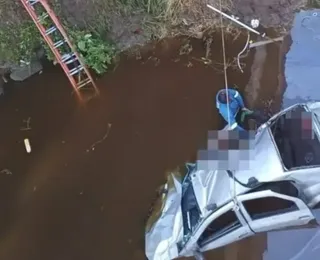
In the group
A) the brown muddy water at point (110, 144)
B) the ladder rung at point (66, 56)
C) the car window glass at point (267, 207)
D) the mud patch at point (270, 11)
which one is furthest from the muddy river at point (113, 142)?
the car window glass at point (267, 207)

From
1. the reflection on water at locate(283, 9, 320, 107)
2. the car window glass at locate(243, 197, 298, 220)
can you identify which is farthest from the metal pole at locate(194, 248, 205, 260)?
the reflection on water at locate(283, 9, 320, 107)

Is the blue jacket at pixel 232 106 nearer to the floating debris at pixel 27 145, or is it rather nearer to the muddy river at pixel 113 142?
the muddy river at pixel 113 142

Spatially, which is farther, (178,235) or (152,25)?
(152,25)

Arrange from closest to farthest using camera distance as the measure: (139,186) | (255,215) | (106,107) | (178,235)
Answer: (255,215) < (178,235) < (139,186) < (106,107)

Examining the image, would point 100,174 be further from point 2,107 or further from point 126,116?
point 2,107

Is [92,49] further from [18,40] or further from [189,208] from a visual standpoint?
[189,208]

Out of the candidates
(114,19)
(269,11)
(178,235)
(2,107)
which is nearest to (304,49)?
(269,11)
